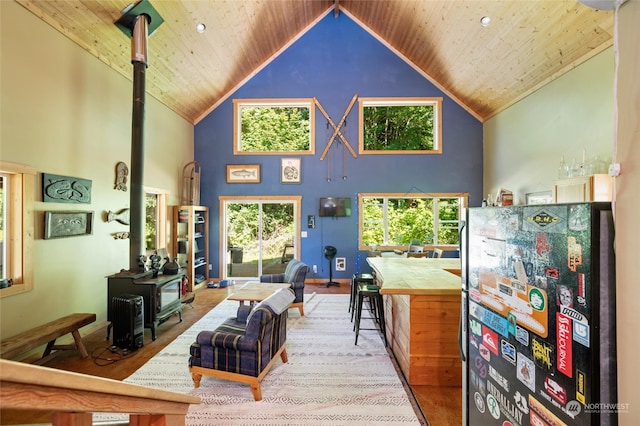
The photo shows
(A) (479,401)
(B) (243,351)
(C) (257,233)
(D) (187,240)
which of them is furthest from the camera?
(C) (257,233)

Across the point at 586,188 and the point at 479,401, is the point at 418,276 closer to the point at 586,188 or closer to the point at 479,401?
the point at 479,401

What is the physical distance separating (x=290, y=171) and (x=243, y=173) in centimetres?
117

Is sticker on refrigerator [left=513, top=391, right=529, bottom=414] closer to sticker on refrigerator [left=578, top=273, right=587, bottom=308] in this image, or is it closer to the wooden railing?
sticker on refrigerator [left=578, top=273, right=587, bottom=308]

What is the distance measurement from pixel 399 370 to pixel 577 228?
96.7 inches

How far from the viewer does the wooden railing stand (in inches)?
17.6

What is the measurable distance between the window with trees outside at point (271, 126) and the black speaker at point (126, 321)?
4.45 m

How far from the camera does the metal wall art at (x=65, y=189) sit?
3191 millimetres

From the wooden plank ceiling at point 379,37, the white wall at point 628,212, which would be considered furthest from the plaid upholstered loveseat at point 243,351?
the wooden plank ceiling at point 379,37

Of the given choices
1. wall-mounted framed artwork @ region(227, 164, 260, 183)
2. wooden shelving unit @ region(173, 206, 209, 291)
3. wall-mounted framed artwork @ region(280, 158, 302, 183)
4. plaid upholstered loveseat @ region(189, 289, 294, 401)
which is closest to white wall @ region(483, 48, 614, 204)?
plaid upholstered loveseat @ region(189, 289, 294, 401)

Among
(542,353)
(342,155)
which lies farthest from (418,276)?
(342,155)

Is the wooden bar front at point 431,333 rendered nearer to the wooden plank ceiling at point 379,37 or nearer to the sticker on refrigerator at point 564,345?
the sticker on refrigerator at point 564,345

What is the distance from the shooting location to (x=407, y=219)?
6918 millimetres

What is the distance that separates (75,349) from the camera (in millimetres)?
3209

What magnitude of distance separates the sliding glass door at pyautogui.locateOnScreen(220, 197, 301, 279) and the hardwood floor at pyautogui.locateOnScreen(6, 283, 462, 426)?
2158mm
